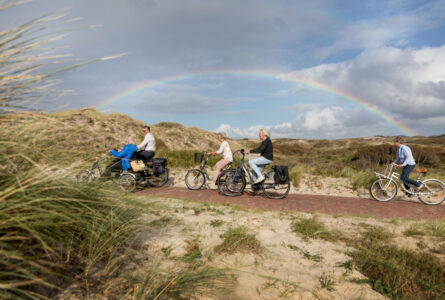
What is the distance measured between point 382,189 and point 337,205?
2097 millimetres

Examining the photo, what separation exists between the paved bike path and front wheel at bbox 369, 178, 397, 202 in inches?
8.7

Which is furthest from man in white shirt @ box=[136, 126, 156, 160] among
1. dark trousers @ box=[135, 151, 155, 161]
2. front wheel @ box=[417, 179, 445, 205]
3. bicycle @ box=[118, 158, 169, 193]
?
front wheel @ box=[417, 179, 445, 205]

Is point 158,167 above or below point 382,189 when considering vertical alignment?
above

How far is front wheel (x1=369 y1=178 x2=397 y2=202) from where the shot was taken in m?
8.38

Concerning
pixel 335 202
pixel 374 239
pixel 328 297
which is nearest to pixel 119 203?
pixel 328 297

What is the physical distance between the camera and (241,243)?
11.5 feet

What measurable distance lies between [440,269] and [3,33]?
4.99 meters

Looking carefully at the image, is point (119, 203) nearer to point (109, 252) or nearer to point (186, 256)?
point (109, 252)

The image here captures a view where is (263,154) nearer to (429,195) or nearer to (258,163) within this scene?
(258,163)

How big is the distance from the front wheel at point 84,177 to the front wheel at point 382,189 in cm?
850

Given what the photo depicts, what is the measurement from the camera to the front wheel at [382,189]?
8.38 meters

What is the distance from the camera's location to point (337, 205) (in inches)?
295

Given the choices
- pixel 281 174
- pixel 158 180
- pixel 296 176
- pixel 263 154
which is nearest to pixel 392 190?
pixel 296 176

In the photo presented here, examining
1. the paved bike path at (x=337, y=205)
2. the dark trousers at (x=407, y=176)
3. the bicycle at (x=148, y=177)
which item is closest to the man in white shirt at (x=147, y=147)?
the bicycle at (x=148, y=177)
